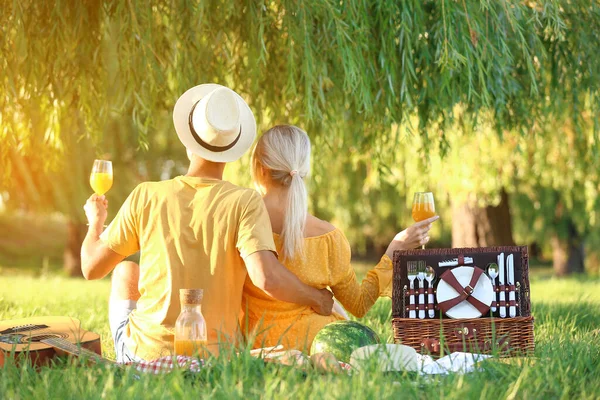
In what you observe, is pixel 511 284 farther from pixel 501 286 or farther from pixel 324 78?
pixel 324 78

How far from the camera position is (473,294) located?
3779 millimetres

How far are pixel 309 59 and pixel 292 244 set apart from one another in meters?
1.29

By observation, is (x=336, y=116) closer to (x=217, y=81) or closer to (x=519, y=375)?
(x=217, y=81)

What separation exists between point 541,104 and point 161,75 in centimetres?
278

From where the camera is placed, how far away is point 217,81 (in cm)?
571

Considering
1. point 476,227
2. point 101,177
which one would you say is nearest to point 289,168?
point 101,177

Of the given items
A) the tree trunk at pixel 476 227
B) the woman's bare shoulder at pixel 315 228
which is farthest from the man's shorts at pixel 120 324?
the tree trunk at pixel 476 227

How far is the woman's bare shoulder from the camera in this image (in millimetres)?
3713

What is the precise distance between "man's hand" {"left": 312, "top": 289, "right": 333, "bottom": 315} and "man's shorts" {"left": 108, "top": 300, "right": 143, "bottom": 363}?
846 mm

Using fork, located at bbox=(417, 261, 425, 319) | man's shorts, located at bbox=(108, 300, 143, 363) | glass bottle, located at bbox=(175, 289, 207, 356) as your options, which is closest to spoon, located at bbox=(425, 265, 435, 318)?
fork, located at bbox=(417, 261, 425, 319)

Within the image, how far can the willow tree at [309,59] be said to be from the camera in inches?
177

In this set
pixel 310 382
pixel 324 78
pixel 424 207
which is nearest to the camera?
pixel 310 382

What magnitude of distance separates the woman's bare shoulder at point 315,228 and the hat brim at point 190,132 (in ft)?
1.50

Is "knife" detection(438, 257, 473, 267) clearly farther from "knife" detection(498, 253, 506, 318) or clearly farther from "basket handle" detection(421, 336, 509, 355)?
"basket handle" detection(421, 336, 509, 355)
